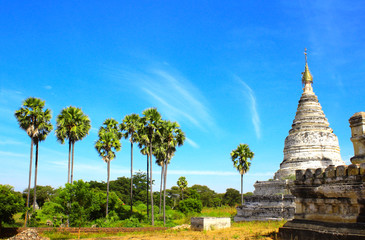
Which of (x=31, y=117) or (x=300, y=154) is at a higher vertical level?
(x=31, y=117)

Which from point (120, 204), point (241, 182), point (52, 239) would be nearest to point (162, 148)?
point (120, 204)

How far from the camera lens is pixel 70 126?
33.6m

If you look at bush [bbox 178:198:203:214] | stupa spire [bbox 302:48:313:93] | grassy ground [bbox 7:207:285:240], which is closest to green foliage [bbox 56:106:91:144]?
grassy ground [bbox 7:207:285:240]

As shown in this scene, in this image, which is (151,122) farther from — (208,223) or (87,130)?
(208,223)

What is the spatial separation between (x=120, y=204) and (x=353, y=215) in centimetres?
3787

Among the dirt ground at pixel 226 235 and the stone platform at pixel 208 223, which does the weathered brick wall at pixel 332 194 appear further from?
the stone platform at pixel 208 223

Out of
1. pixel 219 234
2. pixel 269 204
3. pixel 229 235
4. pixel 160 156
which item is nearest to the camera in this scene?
pixel 229 235

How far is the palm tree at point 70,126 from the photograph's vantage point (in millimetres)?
33344

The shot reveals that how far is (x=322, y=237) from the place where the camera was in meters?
10.3

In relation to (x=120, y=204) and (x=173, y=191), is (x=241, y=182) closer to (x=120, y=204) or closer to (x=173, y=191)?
(x=120, y=204)

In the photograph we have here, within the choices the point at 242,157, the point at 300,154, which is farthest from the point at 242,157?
the point at 300,154

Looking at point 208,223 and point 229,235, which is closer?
point 229,235

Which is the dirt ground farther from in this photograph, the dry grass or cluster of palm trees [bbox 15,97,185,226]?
cluster of palm trees [bbox 15,97,185,226]

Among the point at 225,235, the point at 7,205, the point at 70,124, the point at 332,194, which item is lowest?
the point at 225,235
